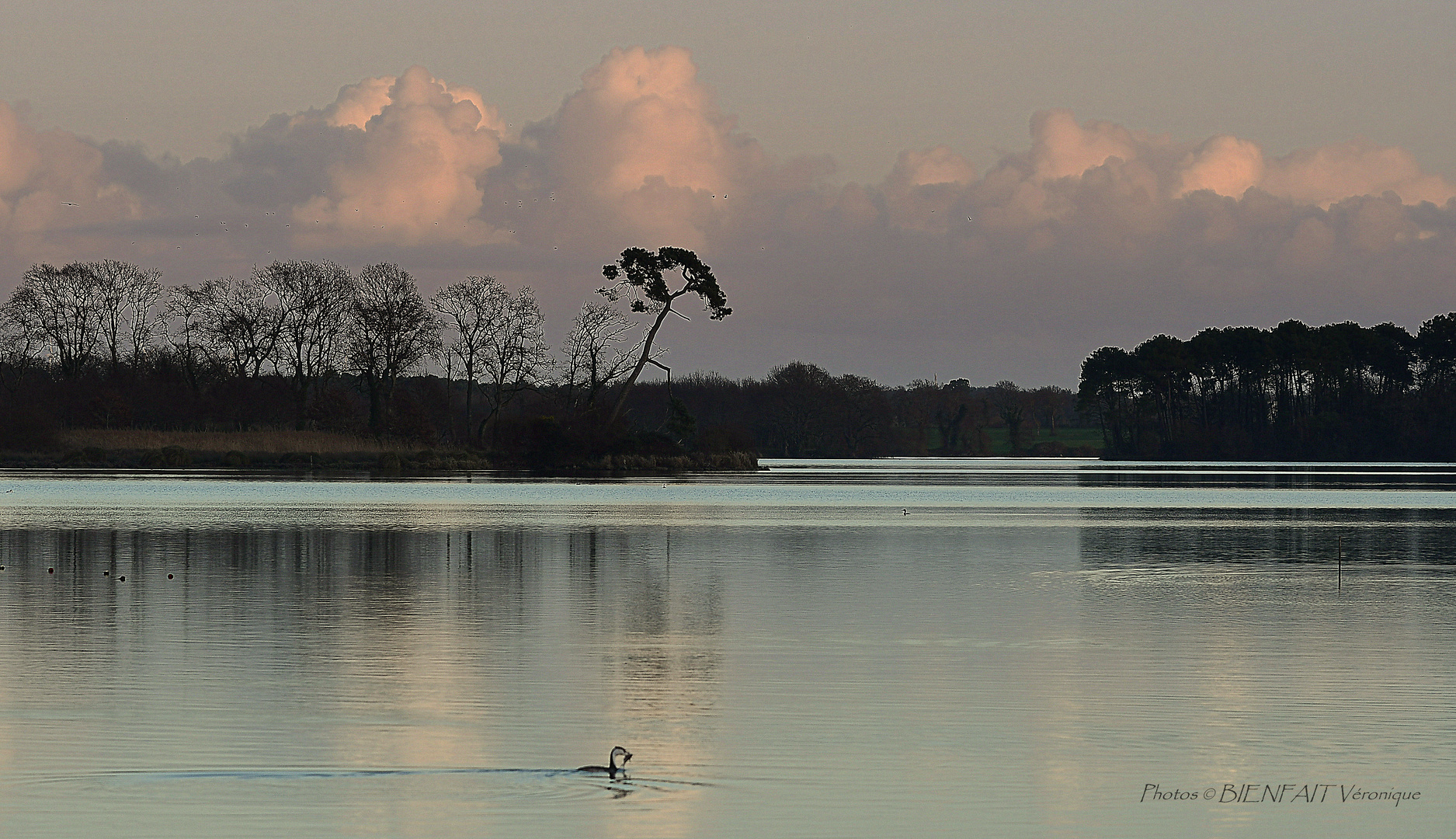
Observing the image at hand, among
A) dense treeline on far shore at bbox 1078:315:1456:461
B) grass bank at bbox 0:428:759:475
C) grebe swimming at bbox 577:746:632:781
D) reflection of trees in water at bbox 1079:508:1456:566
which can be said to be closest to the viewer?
grebe swimming at bbox 577:746:632:781

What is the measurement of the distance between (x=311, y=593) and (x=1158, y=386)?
131 meters

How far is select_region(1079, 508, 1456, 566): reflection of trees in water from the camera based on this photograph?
29.0 meters

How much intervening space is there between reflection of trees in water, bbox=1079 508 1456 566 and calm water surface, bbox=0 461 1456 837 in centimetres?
Result: 36

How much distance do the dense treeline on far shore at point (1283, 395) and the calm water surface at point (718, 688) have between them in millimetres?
110451

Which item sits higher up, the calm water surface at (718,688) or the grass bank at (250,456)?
the grass bank at (250,456)

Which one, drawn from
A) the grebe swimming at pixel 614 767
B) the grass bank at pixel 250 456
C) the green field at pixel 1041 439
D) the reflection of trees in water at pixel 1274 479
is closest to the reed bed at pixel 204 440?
the grass bank at pixel 250 456

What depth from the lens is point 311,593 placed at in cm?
2061

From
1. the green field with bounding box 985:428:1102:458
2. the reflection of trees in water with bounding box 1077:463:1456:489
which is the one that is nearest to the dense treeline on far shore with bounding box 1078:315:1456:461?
the reflection of trees in water with bounding box 1077:463:1456:489

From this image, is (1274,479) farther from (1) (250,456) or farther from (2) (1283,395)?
(2) (1283,395)

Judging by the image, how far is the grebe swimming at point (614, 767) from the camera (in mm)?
9883

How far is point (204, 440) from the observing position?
270 feet

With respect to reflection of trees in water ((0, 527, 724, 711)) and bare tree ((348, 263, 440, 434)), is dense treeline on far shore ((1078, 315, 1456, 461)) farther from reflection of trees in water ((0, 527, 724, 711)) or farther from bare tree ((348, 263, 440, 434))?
reflection of trees in water ((0, 527, 724, 711))

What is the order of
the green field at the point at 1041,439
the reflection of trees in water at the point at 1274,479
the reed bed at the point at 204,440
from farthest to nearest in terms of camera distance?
the green field at the point at 1041,439, the reed bed at the point at 204,440, the reflection of trees in water at the point at 1274,479

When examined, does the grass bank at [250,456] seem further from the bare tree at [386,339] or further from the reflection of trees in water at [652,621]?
the reflection of trees in water at [652,621]
